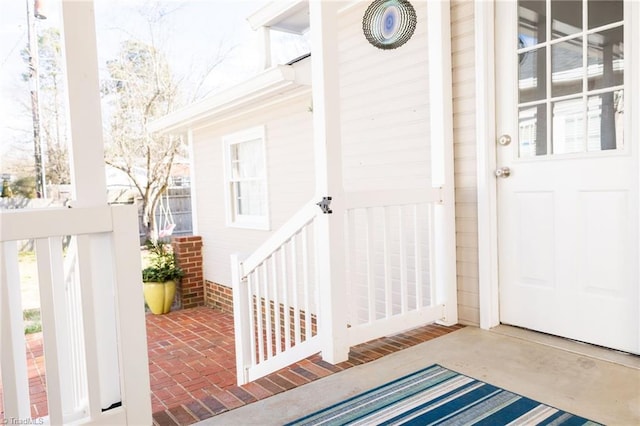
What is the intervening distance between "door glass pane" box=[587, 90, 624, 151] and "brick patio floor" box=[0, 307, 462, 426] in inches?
57.2

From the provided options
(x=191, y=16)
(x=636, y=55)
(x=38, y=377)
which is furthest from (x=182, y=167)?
(x=636, y=55)

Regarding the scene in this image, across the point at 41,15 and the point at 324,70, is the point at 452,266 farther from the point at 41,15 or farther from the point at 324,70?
the point at 41,15

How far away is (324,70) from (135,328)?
5.21 feet

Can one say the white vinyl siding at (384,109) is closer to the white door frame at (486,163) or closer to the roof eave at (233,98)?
the white door frame at (486,163)

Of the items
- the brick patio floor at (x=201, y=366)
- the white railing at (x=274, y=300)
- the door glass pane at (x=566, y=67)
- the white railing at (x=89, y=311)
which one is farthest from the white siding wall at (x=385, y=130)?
the white railing at (x=89, y=311)

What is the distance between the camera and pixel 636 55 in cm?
220

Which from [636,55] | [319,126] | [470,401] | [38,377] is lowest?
[38,377]

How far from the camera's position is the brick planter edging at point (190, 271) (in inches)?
265

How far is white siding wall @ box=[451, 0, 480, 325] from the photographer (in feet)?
9.34

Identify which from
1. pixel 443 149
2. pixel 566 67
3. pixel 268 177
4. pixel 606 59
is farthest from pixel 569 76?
pixel 268 177

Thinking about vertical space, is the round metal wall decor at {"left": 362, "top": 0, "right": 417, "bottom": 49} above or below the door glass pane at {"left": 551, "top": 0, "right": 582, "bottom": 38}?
above

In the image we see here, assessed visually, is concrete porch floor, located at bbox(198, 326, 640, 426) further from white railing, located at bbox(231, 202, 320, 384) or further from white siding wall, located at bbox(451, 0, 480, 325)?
white railing, located at bbox(231, 202, 320, 384)

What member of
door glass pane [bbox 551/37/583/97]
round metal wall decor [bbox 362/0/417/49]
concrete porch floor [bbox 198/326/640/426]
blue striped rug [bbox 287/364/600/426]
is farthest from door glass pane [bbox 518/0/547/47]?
blue striped rug [bbox 287/364/600/426]

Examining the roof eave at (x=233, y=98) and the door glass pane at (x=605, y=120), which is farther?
the roof eave at (x=233, y=98)
